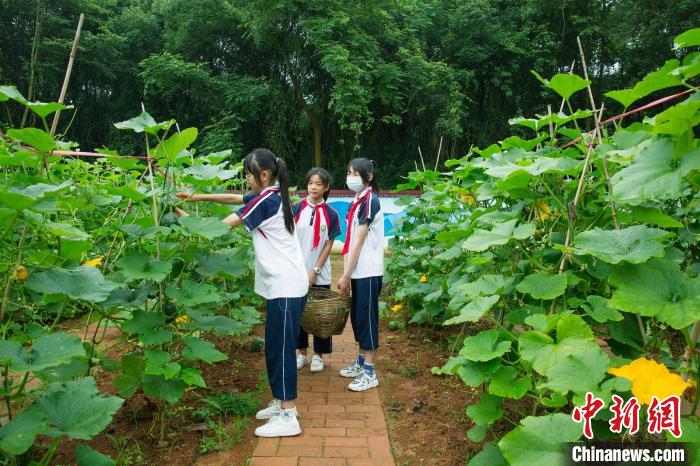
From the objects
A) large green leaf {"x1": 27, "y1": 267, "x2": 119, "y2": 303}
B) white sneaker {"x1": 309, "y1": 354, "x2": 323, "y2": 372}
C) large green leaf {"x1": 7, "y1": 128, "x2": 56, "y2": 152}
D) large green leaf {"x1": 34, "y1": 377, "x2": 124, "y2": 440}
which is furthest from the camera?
white sneaker {"x1": 309, "y1": 354, "x2": 323, "y2": 372}

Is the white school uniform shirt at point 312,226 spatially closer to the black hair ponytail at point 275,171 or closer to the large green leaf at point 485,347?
the black hair ponytail at point 275,171

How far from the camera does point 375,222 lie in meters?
3.47

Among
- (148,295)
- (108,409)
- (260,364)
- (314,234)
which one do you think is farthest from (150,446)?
(314,234)

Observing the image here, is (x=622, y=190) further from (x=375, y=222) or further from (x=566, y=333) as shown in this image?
(x=375, y=222)

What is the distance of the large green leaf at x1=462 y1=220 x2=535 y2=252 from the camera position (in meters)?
1.93

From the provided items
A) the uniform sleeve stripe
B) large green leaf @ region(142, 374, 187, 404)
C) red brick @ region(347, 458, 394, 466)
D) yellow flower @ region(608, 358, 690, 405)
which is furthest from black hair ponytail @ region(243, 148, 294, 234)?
yellow flower @ region(608, 358, 690, 405)

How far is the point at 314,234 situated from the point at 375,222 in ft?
1.34

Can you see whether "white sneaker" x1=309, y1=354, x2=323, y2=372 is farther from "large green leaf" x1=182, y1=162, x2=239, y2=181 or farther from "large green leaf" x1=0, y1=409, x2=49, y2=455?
"large green leaf" x1=0, y1=409, x2=49, y2=455

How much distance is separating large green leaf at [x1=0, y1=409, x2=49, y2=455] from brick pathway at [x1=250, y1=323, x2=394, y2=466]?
1119 mm

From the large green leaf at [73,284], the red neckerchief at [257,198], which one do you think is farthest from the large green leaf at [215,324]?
the large green leaf at [73,284]

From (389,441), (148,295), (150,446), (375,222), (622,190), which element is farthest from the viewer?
(375,222)

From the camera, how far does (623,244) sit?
62.4 inches

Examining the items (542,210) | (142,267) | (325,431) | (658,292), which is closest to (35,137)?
(142,267)

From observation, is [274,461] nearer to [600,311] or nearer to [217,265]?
[217,265]
